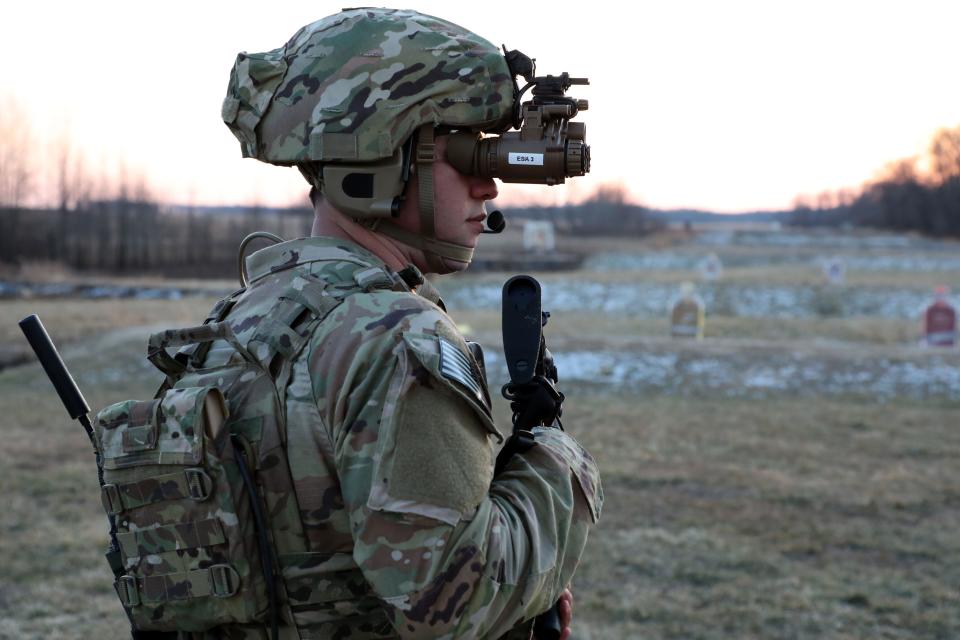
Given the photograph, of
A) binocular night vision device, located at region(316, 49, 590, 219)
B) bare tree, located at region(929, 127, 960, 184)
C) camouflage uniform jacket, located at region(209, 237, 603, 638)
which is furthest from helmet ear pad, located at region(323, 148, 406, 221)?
bare tree, located at region(929, 127, 960, 184)

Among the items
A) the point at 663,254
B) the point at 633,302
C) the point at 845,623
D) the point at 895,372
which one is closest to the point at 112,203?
the point at 663,254

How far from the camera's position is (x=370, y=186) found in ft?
6.00

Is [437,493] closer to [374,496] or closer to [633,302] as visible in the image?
[374,496]

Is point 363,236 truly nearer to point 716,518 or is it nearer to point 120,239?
point 716,518

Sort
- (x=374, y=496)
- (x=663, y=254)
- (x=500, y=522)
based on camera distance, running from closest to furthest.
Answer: (x=374, y=496)
(x=500, y=522)
(x=663, y=254)

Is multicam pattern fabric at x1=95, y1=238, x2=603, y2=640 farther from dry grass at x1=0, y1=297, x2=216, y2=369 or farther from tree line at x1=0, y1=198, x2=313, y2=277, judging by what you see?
tree line at x1=0, y1=198, x2=313, y2=277

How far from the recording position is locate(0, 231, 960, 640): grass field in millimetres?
5434

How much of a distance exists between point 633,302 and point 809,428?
17057 mm

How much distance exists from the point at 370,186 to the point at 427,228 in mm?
134

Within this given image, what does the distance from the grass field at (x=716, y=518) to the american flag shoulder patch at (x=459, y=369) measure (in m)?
4.04

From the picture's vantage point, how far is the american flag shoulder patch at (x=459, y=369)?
4.86ft

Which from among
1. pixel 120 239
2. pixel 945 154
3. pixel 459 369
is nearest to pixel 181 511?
pixel 459 369

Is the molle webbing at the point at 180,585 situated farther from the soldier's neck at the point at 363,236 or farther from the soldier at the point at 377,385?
the soldier's neck at the point at 363,236

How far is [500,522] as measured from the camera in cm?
156
